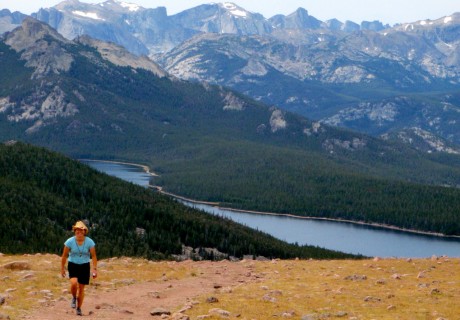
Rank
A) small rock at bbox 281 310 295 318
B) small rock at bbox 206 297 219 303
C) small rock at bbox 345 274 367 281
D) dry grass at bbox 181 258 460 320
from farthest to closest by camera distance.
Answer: small rock at bbox 345 274 367 281 < small rock at bbox 206 297 219 303 < dry grass at bbox 181 258 460 320 < small rock at bbox 281 310 295 318

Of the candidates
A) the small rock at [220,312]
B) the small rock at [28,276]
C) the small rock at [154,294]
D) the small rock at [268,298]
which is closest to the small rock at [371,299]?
the small rock at [268,298]

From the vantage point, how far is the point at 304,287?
62438 mm

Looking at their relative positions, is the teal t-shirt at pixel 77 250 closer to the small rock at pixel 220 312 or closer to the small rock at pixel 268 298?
the small rock at pixel 220 312

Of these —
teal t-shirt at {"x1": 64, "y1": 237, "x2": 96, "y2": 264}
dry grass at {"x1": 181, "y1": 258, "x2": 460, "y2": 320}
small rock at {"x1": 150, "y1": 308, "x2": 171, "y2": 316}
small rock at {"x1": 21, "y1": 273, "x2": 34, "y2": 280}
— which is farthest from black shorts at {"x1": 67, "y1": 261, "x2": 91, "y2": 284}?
small rock at {"x1": 21, "y1": 273, "x2": 34, "y2": 280}

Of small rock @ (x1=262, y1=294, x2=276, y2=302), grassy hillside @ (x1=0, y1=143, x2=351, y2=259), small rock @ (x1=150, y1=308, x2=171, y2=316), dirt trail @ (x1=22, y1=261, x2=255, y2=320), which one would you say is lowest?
grassy hillside @ (x1=0, y1=143, x2=351, y2=259)

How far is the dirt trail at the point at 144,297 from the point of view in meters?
48.1

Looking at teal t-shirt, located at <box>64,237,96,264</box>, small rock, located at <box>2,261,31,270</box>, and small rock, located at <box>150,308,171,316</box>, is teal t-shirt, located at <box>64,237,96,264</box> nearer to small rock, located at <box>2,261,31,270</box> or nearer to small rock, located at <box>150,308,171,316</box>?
small rock, located at <box>150,308,171,316</box>

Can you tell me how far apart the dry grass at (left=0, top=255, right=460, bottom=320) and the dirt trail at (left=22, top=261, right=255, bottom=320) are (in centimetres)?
118

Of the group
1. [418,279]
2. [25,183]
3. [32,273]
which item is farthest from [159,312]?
[25,183]

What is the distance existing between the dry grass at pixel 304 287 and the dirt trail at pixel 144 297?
1.18m

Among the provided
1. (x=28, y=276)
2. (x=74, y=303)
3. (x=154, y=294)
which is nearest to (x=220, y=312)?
(x=154, y=294)

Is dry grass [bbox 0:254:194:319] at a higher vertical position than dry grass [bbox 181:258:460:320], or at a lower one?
lower

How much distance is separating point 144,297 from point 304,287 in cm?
1500

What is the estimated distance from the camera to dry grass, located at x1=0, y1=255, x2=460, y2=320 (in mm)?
50469
